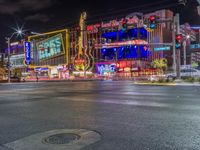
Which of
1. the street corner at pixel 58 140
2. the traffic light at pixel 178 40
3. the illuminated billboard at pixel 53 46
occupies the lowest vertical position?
the street corner at pixel 58 140

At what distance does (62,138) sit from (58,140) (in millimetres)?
164

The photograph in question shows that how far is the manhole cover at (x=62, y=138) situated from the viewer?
5855 mm

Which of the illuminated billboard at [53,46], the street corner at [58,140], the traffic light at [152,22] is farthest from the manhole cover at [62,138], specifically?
the illuminated billboard at [53,46]

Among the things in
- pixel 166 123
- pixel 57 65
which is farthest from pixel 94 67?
pixel 166 123

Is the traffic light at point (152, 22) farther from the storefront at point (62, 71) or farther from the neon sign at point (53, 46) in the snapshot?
the neon sign at point (53, 46)

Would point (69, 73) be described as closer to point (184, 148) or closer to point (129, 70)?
point (129, 70)

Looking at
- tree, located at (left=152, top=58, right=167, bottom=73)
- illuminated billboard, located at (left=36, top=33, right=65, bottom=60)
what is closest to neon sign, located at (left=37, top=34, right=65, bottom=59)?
illuminated billboard, located at (left=36, top=33, right=65, bottom=60)

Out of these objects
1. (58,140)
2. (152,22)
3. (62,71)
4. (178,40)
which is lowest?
(58,140)

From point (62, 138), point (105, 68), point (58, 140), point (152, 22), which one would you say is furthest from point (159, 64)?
point (58, 140)

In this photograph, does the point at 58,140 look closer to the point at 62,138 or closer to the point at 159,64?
the point at 62,138

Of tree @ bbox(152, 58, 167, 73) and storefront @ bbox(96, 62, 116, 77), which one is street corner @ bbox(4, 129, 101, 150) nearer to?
storefront @ bbox(96, 62, 116, 77)

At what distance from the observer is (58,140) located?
19.5 ft

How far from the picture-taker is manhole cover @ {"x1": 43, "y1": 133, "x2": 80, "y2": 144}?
231 inches

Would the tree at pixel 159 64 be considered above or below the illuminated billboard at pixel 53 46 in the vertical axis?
below
